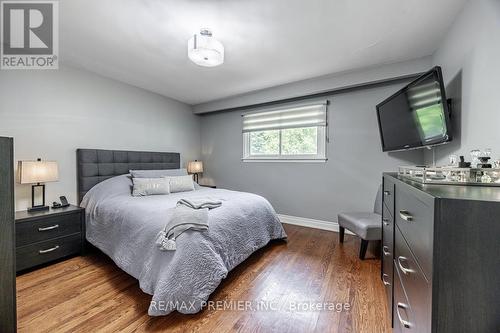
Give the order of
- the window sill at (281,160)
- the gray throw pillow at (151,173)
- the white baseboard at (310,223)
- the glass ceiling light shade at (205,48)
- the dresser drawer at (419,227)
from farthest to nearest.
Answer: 1. the window sill at (281,160)
2. the white baseboard at (310,223)
3. the gray throw pillow at (151,173)
4. the glass ceiling light shade at (205,48)
5. the dresser drawer at (419,227)

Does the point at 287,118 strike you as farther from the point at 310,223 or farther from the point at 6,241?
the point at 6,241

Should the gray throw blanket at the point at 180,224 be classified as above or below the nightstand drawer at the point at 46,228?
above

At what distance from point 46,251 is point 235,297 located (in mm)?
2037

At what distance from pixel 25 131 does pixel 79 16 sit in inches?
60.4

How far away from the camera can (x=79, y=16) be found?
1.77 metres

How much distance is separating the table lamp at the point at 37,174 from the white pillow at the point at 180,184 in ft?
4.08

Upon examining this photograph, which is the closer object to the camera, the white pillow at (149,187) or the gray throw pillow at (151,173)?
the white pillow at (149,187)

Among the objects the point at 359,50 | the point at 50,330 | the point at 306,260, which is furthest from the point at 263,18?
the point at 50,330

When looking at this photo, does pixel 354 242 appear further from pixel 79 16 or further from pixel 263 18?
pixel 79 16

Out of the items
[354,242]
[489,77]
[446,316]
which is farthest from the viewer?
[354,242]

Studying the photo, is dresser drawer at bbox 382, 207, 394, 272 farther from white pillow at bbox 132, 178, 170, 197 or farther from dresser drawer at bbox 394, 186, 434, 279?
white pillow at bbox 132, 178, 170, 197

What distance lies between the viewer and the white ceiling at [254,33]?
166cm

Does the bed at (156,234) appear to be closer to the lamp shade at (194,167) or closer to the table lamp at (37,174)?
the table lamp at (37,174)

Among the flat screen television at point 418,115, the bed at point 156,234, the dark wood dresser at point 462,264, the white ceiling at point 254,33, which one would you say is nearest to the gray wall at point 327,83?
the white ceiling at point 254,33
